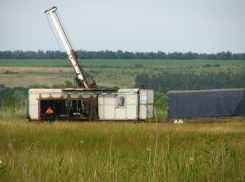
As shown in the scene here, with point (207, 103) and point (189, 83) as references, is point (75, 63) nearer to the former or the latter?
point (207, 103)

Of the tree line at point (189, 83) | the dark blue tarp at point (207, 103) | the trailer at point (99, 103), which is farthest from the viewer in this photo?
the tree line at point (189, 83)

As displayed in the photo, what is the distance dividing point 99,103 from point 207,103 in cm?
901

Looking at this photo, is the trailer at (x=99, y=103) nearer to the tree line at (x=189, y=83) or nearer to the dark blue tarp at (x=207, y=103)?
the dark blue tarp at (x=207, y=103)

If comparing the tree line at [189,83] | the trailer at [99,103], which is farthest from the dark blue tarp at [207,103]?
the tree line at [189,83]

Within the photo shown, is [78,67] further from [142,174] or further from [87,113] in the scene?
[142,174]

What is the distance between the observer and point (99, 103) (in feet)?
91.1

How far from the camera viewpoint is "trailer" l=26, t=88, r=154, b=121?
27.4 m

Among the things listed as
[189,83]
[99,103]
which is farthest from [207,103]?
[189,83]

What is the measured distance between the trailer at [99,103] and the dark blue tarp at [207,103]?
2.64m

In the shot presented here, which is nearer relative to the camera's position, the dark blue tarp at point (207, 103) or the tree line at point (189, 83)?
the dark blue tarp at point (207, 103)

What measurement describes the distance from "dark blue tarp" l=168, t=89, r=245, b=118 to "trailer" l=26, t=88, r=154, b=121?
Result: 2641 mm

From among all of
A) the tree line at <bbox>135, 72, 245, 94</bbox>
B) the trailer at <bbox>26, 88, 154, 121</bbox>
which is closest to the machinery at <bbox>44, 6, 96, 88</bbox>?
the trailer at <bbox>26, 88, 154, 121</bbox>

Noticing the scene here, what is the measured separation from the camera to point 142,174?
784cm

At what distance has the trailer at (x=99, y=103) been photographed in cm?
2736
